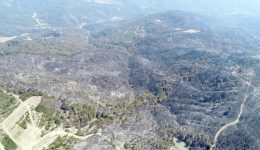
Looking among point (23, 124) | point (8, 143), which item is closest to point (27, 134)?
point (23, 124)

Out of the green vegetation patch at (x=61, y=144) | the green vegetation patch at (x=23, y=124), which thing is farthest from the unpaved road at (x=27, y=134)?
the green vegetation patch at (x=61, y=144)

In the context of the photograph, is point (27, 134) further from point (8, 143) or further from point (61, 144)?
point (61, 144)

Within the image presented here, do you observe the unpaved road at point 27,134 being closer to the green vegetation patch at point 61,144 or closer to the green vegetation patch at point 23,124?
the green vegetation patch at point 23,124

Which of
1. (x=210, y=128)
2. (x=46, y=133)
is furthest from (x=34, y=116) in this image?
(x=210, y=128)

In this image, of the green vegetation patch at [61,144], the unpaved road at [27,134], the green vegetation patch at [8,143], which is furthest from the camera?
the unpaved road at [27,134]

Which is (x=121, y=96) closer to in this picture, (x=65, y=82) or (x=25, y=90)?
(x=65, y=82)

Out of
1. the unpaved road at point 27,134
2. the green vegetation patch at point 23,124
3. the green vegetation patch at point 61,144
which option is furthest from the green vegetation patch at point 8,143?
the green vegetation patch at point 61,144

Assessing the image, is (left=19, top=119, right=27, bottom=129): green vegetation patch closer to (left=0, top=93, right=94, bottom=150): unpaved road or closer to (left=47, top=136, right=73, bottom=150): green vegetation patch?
(left=0, top=93, right=94, bottom=150): unpaved road

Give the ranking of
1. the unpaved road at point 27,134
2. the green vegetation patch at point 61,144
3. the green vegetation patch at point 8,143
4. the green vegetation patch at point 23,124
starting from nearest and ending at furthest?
the green vegetation patch at point 8,143 → the green vegetation patch at point 61,144 → the unpaved road at point 27,134 → the green vegetation patch at point 23,124

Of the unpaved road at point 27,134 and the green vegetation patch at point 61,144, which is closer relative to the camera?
the green vegetation patch at point 61,144

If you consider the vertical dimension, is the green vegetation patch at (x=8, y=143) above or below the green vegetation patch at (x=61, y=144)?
above
